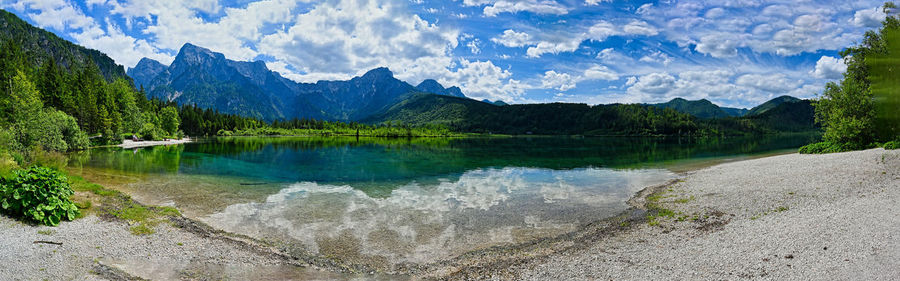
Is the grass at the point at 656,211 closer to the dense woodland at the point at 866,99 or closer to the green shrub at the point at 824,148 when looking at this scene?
the dense woodland at the point at 866,99

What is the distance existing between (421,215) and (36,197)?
15.7 metres

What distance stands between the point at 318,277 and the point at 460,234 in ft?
23.2

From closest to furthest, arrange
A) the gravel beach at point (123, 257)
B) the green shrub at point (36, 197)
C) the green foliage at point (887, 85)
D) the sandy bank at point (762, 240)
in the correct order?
the sandy bank at point (762, 240)
the gravel beach at point (123, 257)
the green shrub at point (36, 197)
the green foliage at point (887, 85)

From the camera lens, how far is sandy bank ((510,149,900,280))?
9.96 meters

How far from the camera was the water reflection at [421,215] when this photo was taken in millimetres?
15422

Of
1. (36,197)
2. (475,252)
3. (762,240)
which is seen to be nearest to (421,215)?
(475,252)

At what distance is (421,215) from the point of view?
2059cm

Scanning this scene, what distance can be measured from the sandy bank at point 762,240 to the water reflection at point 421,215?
3.71 metres

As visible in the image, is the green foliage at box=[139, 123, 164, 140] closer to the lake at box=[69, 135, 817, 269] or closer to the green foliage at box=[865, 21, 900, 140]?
the lake at box=[69, 135, 817, 269]

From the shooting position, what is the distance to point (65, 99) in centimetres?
7975

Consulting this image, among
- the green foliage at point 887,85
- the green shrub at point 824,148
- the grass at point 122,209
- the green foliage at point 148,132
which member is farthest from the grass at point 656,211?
the green foliage at point 148,132

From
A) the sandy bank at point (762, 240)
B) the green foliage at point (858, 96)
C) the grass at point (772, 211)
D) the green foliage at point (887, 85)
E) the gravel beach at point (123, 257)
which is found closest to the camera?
the sandy bank at point (762, 240)

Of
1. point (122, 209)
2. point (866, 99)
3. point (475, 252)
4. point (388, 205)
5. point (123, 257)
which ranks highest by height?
point (866, 99)

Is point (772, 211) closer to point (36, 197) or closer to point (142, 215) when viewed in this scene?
point (142, 215)
